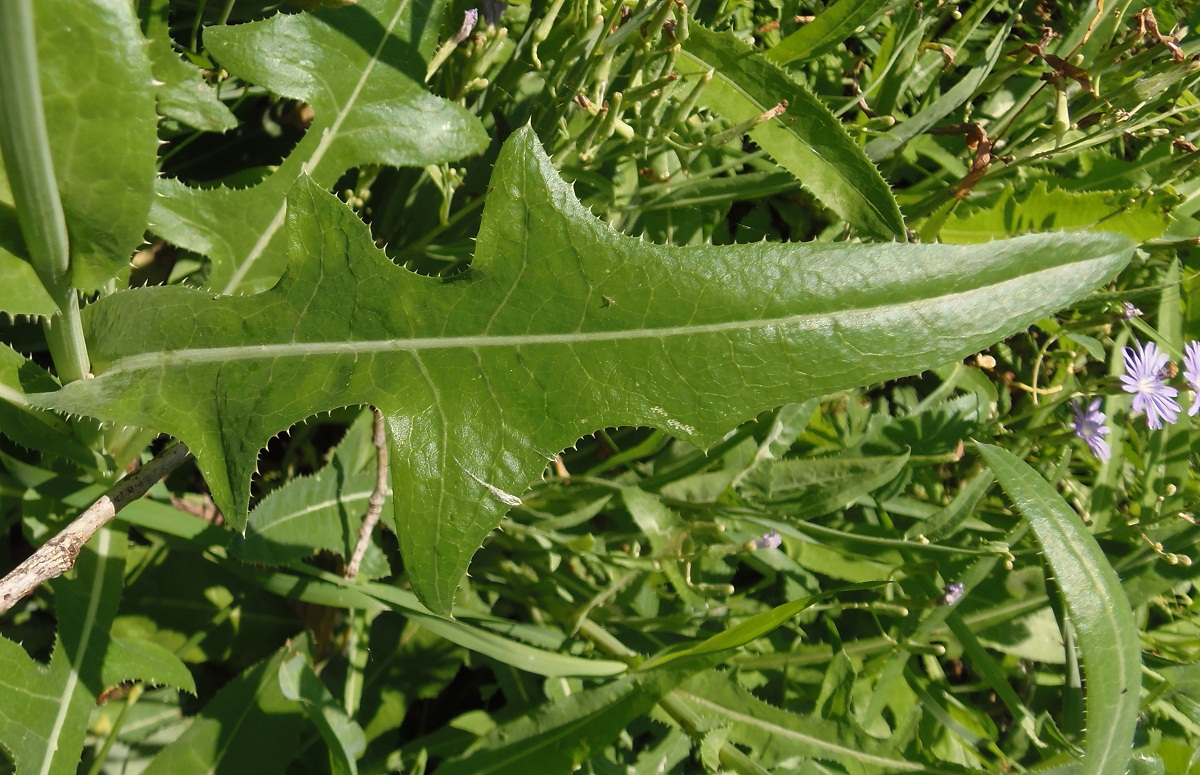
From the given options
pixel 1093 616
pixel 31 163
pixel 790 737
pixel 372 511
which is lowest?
pixel 790 737

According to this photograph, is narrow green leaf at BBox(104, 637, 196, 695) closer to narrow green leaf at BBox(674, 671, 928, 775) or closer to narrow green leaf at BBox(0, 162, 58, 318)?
A: narrow green leaf at BBox(0, 162, 58, 318)

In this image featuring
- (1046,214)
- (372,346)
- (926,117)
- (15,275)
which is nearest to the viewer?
(15,275)

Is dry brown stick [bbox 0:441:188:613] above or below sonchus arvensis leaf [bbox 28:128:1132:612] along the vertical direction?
below

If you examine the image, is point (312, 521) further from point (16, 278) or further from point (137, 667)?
point (16, 278)

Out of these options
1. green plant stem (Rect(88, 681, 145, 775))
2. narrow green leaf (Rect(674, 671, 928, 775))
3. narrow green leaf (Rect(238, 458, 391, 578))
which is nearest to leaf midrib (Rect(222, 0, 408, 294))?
narrow green leaf (Rect(238, 458, 391, 578))

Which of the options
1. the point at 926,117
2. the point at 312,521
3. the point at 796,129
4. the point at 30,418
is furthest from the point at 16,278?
the point at 926,117

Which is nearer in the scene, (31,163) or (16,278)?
(31,163)

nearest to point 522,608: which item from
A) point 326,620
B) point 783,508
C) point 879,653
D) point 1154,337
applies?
point 326,620

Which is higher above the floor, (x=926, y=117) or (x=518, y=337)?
(x=926, y=117)
